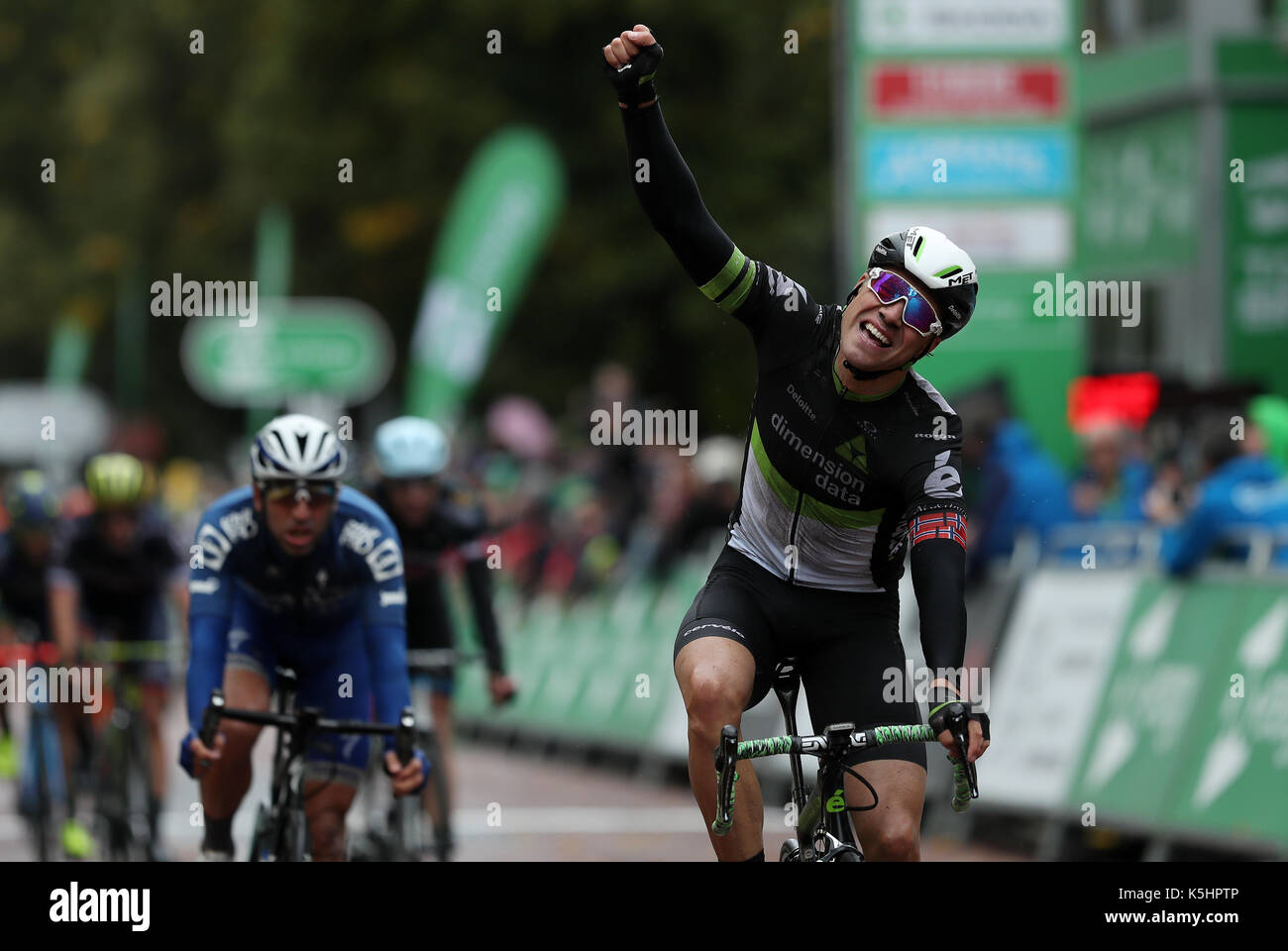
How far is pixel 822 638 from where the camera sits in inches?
252

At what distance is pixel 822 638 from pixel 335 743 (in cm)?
257

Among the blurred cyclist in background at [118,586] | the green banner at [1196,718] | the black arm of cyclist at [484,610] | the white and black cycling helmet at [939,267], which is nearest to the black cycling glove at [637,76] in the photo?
the white and black cycling helmet at [939,267]

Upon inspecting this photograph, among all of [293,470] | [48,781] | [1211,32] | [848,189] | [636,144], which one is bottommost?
[48,781]

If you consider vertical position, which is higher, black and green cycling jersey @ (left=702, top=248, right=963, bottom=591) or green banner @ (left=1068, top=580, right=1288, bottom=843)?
black and green cycling jersey @ (left=702, top=248, right=963, bottom=591)

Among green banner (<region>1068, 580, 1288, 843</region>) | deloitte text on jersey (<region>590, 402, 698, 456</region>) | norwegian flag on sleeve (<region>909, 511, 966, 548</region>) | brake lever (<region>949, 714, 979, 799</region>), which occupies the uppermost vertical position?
deloitte text on jersey (<region>590, 402, 698, 456</region>)

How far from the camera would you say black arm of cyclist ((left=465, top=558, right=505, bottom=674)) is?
1075cm

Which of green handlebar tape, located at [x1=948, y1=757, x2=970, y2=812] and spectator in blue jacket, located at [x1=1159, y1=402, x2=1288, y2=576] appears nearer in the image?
green handlebar tape, located at [x1=948, y1=757, x2=970, y2=812]

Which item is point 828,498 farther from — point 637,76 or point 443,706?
point 443,706

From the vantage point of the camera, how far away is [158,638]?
1268cm

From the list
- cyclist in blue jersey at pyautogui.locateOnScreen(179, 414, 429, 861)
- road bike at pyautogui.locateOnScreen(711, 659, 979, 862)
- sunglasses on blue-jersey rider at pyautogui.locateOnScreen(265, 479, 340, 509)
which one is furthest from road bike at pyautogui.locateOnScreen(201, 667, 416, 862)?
road bike at pyautogui.locateOnScreen(711, 659, 979, 862)

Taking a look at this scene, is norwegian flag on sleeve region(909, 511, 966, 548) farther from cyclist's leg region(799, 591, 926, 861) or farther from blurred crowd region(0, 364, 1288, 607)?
blurred crowd region(0, 364, 1288, 607)

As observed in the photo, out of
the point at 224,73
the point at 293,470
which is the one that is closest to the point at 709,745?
the point at 293,470
